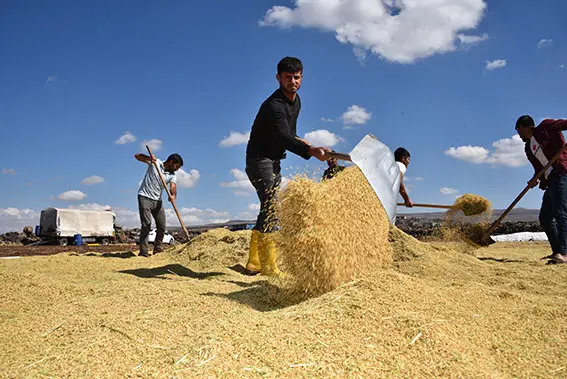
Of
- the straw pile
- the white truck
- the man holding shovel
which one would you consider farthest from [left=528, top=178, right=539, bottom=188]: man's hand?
the white truck

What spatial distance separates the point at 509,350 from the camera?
1.85m

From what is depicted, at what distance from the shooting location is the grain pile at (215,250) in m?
5.26

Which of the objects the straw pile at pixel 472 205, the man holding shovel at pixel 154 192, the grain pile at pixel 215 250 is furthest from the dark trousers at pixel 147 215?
the straw pile at pixel 472 205

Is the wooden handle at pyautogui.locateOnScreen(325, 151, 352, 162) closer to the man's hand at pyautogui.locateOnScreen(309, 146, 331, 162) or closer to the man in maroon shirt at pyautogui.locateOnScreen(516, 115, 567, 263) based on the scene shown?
the man's hand at pyautogui.locateOnScreen(309, 146, 331, 162)

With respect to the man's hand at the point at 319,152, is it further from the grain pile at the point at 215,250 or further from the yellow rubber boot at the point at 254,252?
the grain pile at the point at 215,250

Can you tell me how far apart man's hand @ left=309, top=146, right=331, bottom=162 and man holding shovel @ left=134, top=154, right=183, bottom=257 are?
3.82 m

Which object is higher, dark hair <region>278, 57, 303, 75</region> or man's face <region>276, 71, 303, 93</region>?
dark hair <region>278, 57, 303, 75</region>

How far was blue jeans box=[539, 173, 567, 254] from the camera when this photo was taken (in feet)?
17.1

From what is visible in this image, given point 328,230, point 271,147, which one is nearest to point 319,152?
point 271,147

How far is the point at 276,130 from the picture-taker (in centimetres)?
369

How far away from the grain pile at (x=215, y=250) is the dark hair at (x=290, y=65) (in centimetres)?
238

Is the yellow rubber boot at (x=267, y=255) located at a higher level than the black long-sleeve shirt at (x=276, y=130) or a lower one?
lower

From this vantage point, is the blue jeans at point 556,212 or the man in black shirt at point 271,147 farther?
the blue jeans at point 556,212

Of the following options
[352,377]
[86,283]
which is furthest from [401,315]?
[86,283]
